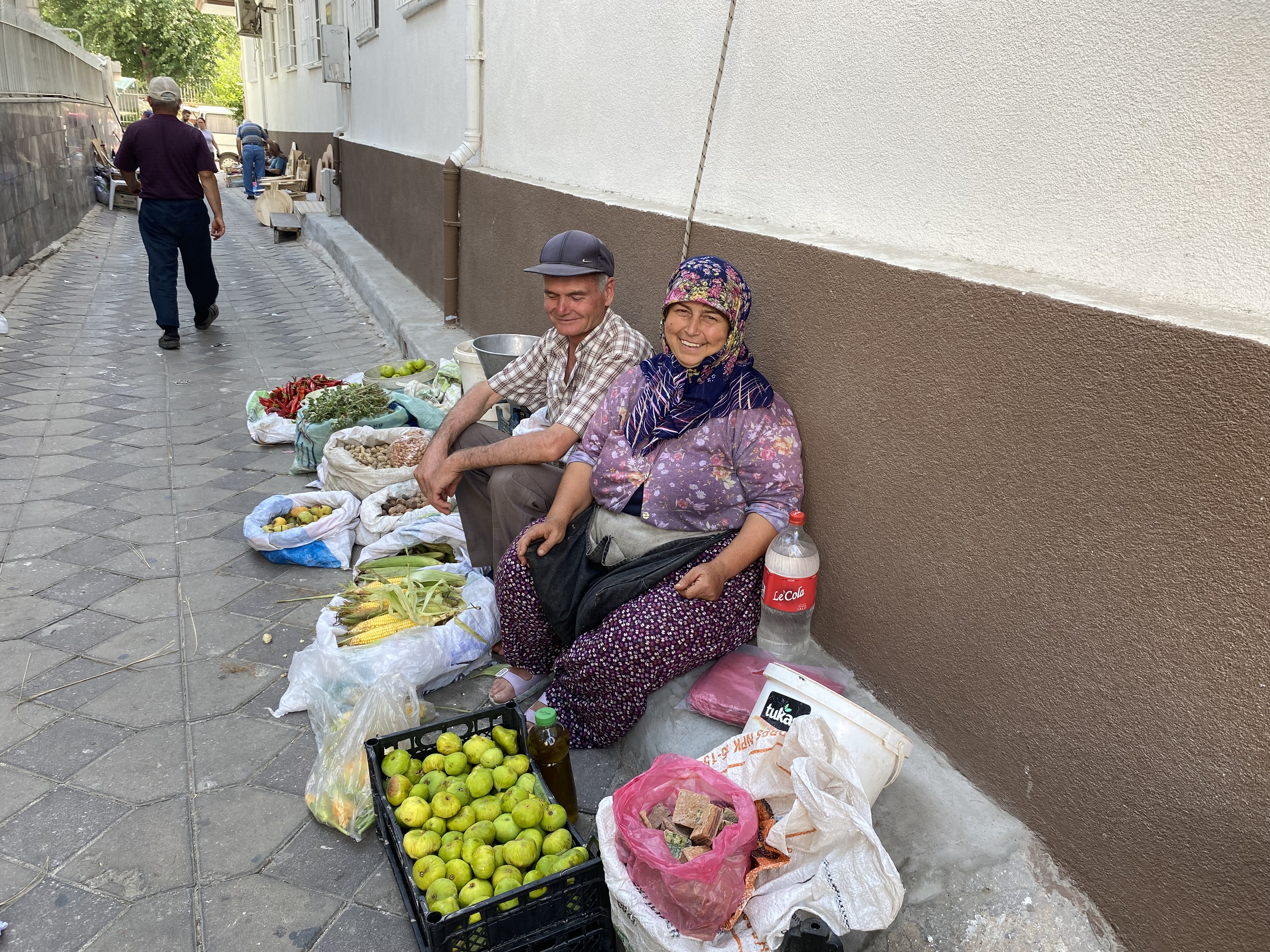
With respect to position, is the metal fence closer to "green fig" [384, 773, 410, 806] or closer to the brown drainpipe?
the brown drainpipe

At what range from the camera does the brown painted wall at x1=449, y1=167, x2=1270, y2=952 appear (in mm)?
1567

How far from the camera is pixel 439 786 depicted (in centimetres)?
224

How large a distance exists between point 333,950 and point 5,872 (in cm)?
91

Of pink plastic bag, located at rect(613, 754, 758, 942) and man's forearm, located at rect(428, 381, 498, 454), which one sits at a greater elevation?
man's forearm, located at rect(428, 381, 498, 454)

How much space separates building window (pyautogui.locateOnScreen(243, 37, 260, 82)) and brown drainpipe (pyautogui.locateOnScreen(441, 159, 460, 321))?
807 inches

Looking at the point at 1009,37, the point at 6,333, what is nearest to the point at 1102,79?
the point at 1009,37

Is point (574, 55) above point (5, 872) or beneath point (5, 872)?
above

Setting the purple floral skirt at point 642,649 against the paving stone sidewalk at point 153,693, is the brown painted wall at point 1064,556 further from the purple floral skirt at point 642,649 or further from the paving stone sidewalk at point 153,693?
the paving stone sidewalk at point 153,693

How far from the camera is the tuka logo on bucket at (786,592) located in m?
2.62

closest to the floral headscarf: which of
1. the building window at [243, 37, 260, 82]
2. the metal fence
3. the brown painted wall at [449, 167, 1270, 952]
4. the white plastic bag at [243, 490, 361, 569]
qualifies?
the brown painted wall at [449, 167, 1270, 952]

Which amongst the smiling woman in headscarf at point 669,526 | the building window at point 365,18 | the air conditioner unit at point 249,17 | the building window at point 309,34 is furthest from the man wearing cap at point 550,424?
the air conditioner unit at point 249,17

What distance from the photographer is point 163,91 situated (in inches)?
284

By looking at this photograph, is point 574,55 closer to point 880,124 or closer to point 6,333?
point 880,124

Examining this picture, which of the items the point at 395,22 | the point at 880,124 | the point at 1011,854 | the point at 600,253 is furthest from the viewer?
the point at 395,22
